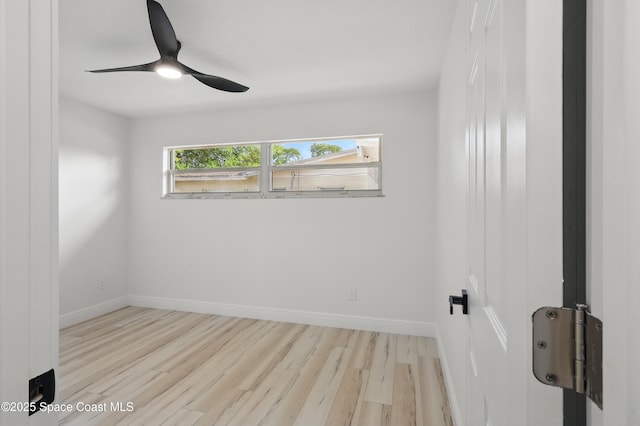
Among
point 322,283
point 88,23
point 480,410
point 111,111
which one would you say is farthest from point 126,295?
point 480,410

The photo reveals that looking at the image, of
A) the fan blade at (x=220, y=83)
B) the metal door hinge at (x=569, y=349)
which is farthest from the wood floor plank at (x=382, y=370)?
the fan blade at (x=220, y=83)

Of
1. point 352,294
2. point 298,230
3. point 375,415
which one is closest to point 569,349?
point 375,415

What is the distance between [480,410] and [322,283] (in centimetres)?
268

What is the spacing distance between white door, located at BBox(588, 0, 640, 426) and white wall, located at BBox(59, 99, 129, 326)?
4243 mm

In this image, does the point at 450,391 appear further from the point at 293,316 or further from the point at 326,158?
the point at 326,158

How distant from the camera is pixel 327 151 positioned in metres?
3.55

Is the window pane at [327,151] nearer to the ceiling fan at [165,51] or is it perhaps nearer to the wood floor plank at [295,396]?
the ceiling fan at [165,51]

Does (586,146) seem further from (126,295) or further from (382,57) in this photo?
(126,295)

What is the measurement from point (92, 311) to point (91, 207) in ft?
4.00

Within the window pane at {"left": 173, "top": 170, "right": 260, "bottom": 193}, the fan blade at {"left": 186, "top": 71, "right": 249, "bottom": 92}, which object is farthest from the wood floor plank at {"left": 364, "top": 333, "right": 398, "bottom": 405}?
the fan blade at {"left": 186, "top": 71, "right": 249, "bottom": 92}

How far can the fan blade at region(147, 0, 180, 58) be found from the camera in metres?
1.57

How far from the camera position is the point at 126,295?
13.5 ft

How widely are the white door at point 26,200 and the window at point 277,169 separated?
290 cm

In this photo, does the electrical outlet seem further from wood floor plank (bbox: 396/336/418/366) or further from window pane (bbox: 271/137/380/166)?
window pane (bbox: 271/137/380/166)
